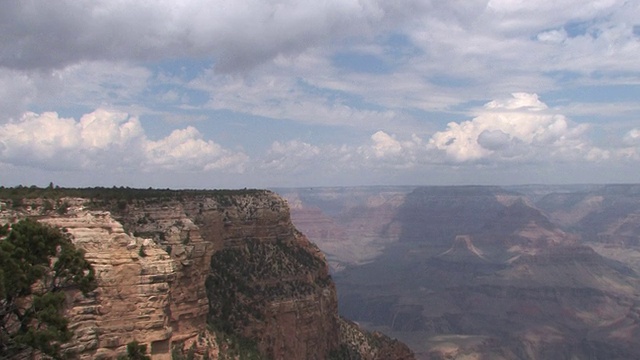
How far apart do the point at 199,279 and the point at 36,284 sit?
24603 millimetres

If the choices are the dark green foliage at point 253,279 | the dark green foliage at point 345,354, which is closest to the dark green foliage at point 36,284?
the dark green foliage at point 253,279

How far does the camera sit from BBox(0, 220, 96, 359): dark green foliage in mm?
22531

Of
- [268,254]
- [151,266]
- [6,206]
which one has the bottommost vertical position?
[268,254]

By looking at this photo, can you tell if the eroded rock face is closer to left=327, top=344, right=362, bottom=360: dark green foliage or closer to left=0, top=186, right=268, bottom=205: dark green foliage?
left=0, top=186, right=268, bottom=205: dark green foliage

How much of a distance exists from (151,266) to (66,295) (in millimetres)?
3614

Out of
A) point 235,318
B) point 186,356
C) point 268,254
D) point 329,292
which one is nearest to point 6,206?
point 186,356

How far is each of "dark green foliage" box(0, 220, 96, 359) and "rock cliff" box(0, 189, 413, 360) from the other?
108cm

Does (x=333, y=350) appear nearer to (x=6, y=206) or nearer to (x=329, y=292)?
(x=329, y=292)

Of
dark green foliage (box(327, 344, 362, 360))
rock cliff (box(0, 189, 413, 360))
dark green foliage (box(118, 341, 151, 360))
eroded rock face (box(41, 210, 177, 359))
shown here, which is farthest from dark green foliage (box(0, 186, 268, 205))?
dark green foliage (box(327, 344, 362, 360))

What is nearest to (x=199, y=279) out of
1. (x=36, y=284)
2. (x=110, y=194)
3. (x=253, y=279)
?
(x=110, y=194)

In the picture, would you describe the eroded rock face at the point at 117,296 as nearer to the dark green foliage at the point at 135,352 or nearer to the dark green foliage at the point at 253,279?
the dark green foliage at the point at 135,352

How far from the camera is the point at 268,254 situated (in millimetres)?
70812

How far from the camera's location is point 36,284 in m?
24.3

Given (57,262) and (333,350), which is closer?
(57,262)
